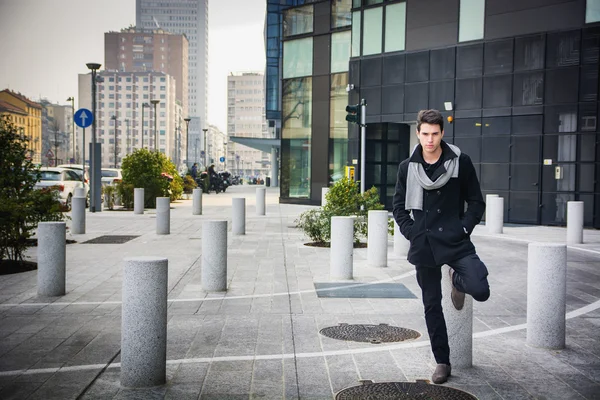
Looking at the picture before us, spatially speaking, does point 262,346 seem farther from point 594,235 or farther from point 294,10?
point 294,10

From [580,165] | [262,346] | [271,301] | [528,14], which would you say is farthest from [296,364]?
[528,14]

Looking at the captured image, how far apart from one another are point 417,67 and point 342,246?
18.0 m

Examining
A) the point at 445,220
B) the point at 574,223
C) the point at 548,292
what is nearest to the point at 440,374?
the point at 445,220

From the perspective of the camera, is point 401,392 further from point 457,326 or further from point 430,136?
point 430,136

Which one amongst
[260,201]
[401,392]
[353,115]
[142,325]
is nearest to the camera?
[401,392]

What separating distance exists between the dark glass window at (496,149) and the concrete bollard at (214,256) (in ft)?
54.0

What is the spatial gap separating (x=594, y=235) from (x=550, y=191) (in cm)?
389

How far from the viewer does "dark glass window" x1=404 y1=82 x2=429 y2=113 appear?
26.6 meters

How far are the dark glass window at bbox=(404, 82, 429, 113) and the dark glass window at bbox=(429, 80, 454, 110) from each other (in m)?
0.27

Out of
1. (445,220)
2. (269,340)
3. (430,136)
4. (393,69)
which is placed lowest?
(269,340)

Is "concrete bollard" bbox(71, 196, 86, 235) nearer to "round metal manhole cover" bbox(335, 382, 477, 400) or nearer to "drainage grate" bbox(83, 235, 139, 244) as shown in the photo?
"drainage grate" bbox(83, 235, 139, 244)

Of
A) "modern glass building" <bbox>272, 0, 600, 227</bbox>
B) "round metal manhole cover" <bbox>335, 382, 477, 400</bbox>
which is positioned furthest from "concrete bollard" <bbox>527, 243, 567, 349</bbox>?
"modern glass building" <bbox>272, 0, 600, 227</bbox>

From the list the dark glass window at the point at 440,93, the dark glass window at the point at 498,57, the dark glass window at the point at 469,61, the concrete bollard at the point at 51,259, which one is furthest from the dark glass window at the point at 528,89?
the concrete bollard at the point at 51,259

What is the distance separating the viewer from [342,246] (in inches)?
409
